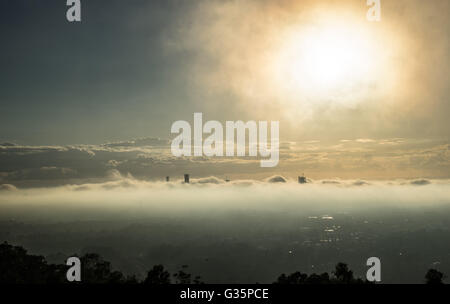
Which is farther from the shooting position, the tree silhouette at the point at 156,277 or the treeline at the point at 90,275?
the treeline at the point at 90,275

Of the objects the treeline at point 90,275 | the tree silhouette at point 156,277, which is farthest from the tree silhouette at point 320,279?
the tree silhouette at point 156,277

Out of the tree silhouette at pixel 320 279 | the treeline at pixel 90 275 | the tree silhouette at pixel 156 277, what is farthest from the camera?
the treeline at pixel 90 275

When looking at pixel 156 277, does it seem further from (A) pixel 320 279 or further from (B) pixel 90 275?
(A) pixel 320 279

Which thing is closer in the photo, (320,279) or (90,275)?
(320,279)

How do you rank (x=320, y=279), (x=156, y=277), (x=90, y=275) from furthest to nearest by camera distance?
(x=90, y=275) < (x=320, y=279) < (x=156, y=277)

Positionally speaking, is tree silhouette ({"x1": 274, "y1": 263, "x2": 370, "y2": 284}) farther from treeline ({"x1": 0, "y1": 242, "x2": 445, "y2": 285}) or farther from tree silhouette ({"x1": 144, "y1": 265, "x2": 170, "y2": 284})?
tree silhouette ({"x1": 144, "y1": 265, "x2": 170, "y2": 284})

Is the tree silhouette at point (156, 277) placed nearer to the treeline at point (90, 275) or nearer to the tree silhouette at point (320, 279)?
the treeline at point (90, 275)

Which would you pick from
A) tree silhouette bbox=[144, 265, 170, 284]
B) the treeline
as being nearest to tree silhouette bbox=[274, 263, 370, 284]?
the treeline

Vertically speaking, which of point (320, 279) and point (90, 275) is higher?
point (320, 279)

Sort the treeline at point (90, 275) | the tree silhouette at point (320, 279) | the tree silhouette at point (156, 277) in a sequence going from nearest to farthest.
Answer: the tree silhouette at point (156, 277), the tree silhouette at point (320, 279), the treeline at point (90, 275)

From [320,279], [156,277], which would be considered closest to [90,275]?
[156,277]
